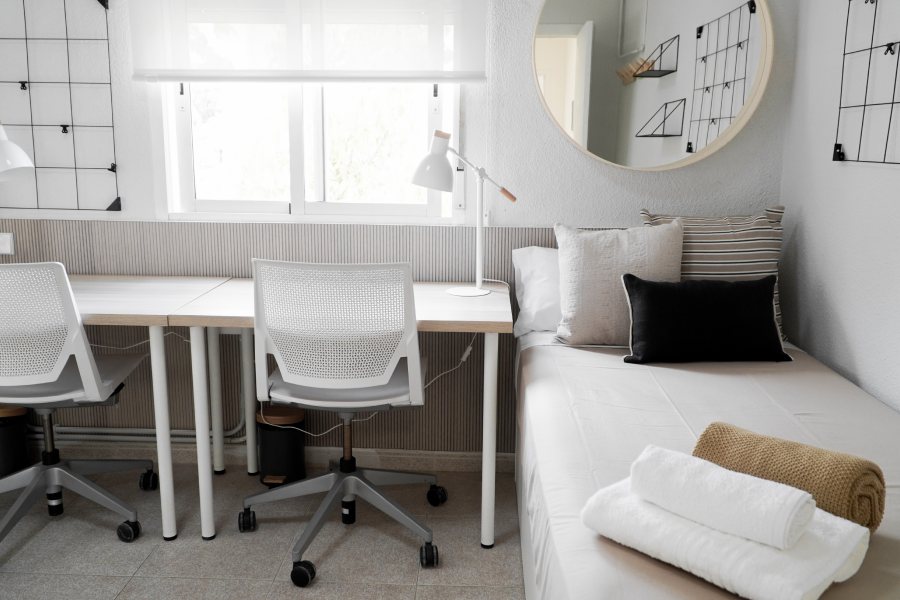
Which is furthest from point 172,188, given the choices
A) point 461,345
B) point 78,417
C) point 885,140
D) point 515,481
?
point 885,140

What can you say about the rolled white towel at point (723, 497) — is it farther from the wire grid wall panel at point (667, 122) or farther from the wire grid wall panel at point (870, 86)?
the wire grid wall panel at point (667, 122)

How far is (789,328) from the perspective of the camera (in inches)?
104

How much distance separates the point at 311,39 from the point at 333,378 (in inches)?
49.3

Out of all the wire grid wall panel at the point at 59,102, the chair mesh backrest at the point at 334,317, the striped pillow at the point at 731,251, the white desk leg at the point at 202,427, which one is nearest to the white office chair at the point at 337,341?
the chair mesh backrest at the point at 334,317

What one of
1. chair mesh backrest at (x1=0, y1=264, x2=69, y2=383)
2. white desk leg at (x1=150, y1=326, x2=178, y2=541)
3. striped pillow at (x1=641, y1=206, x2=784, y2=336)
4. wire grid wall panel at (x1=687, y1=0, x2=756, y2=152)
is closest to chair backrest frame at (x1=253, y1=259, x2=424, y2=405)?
white desk leg at (x1=150, y1=326, x2=178, y2=541)

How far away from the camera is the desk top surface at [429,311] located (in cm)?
219

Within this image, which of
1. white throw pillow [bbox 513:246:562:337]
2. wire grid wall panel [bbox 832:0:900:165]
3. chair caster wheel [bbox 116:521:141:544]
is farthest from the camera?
white throw pillow [bbox 513:246:562:337]

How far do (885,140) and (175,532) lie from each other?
233cm

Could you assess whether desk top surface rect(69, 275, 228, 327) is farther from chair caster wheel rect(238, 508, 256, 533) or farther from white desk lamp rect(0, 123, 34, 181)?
chair caster wheel rect(238, 508, 256, 533)

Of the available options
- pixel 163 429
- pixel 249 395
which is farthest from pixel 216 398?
pixel 163 429

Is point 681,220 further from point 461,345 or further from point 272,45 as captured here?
point 272,45

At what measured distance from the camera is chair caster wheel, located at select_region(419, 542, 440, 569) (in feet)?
7.42

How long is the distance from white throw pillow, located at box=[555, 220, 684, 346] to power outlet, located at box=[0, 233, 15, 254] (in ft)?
6.58

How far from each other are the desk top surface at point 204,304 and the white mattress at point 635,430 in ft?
0.68
